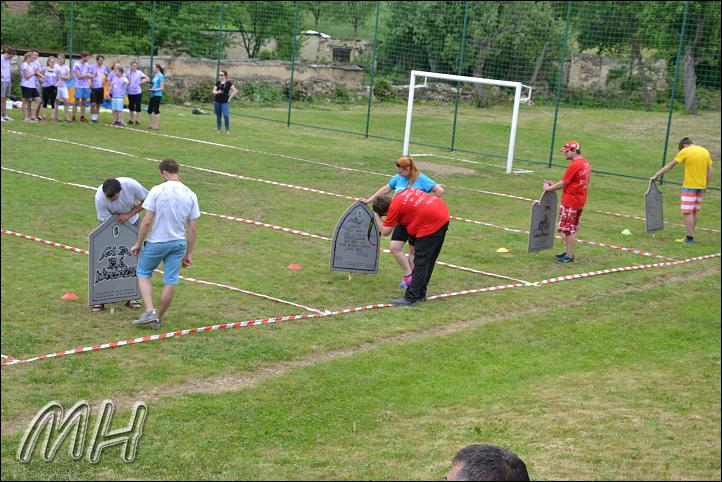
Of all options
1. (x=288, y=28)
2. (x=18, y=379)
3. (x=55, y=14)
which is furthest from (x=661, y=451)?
(x=55, y=14)

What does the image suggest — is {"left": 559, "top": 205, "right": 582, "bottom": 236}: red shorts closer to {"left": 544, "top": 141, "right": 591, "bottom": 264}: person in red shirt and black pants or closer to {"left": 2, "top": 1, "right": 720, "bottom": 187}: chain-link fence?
{"left": 544, "top": 141, "right": 591, "bottom": 264}: person in red shirt and black pants

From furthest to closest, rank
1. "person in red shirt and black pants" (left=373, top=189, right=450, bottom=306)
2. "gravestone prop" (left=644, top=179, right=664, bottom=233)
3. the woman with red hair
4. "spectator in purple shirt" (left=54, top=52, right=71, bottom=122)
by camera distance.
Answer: "spectator in purple shirt" (left=54, top=52, right=71, bottom=122)
"gravestone prop" (left=644, top=179, right=664, bottom=233)
the woman with red hair
"person in red shirt and black pants" (left=373, top=189, right=450, bottom=306)

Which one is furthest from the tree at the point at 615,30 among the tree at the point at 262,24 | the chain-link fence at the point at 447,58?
the tree at the point at 262,24

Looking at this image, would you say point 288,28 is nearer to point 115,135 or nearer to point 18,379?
point 115,135

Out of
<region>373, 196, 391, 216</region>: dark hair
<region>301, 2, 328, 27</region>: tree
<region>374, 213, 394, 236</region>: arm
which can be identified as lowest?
<region>374, 213, 394, 236</region>: arm

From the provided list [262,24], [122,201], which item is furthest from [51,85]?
[122,201]

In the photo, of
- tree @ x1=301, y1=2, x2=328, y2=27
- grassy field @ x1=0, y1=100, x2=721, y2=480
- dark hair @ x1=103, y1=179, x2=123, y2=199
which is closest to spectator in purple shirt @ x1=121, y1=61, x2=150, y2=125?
grassy field @ x1=0, y1=100, x2=721, y2=480

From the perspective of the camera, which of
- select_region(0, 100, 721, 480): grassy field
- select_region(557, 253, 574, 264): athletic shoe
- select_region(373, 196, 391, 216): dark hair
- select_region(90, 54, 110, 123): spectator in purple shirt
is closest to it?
select_region(0, 100, 721, 480): grassy field

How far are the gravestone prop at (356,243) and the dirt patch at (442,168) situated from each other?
10333mm

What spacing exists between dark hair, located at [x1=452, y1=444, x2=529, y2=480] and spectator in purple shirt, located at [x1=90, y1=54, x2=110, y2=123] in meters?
23.7

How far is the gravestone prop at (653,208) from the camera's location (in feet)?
56.1

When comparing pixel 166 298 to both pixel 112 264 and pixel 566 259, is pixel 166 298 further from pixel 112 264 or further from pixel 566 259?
pixel 566 259

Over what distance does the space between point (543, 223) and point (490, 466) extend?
11.8 meters

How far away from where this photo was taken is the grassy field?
7.54 m
